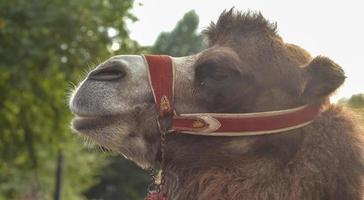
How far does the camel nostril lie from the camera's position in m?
4.28

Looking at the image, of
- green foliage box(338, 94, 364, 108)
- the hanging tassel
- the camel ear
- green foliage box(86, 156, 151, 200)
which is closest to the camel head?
the camel ear

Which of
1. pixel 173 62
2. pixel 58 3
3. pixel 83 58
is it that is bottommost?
pixel 83 58

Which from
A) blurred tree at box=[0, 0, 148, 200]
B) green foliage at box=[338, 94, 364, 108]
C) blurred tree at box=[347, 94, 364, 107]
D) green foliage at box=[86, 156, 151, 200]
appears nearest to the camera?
green foliage at box=[338, 94, 364, 108]

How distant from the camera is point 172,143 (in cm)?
444

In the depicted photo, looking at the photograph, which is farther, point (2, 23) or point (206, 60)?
point (2, 23)

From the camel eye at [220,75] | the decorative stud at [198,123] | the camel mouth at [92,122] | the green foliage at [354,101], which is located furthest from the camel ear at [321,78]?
the camel mouth at [92,122]

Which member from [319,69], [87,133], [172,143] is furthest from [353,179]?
[87,133]

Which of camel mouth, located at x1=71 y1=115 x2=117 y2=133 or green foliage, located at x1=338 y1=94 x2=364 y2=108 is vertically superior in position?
green foliage, located at x1=338 y1=94 x2=364 y2=108

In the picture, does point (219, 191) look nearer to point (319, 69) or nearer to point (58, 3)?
point (319, 69)

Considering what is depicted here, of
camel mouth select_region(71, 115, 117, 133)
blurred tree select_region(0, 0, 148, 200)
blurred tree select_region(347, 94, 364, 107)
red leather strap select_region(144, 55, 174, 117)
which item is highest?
red leather strap select_region(144, 55, 174, 117)

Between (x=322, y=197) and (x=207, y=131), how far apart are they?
0.69 m

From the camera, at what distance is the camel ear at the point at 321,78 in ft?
14.3

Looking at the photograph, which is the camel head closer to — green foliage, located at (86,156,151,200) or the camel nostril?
the camel nostril

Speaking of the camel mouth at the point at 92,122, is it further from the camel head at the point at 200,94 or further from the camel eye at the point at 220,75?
the camel eye at the point at 220,75
